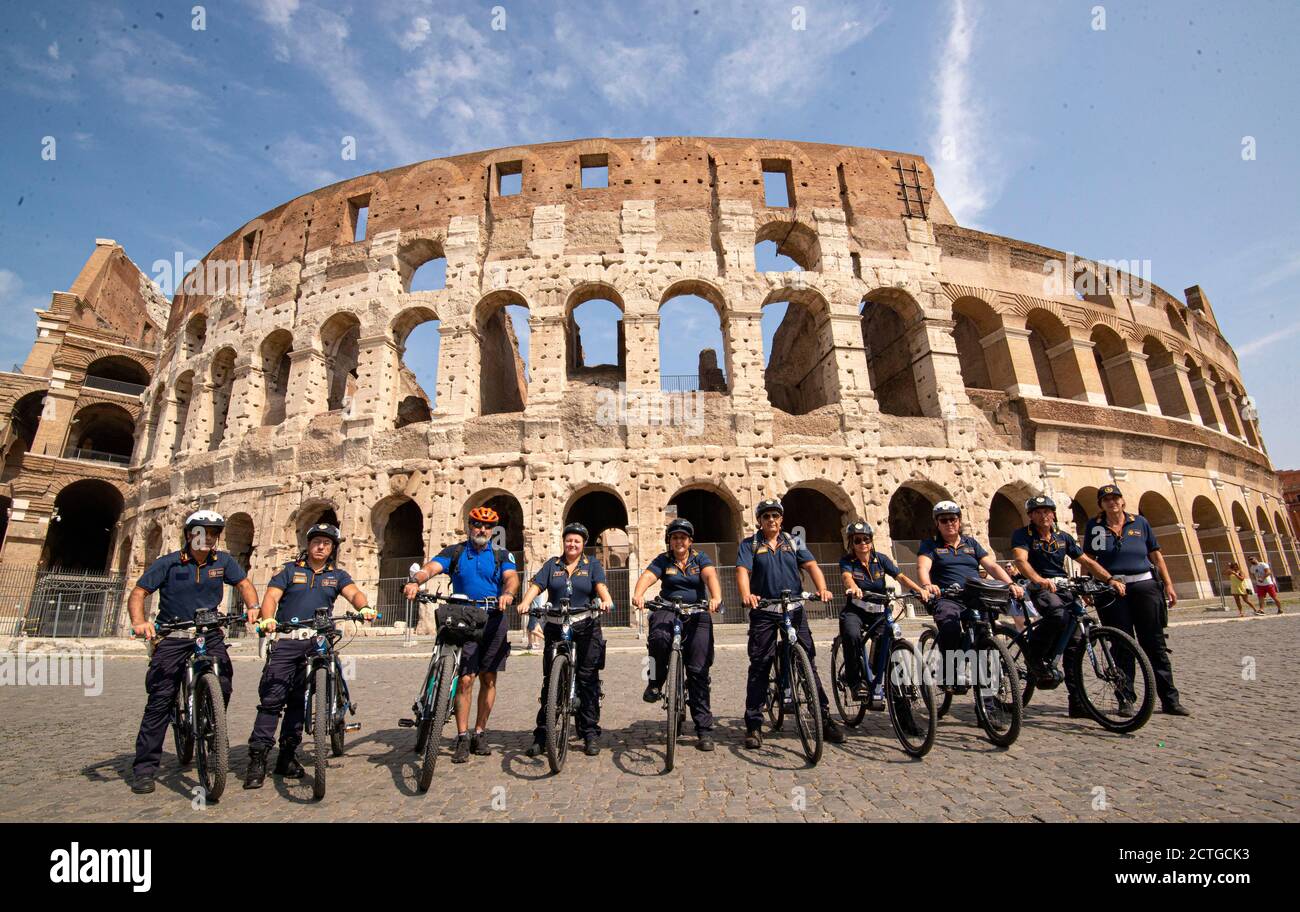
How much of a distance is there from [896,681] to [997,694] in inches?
36.8

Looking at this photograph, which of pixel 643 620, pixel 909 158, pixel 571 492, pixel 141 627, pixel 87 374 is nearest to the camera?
pixel 141 627

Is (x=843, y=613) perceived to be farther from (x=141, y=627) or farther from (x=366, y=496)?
(x=366, y=496)

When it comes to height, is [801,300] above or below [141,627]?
above

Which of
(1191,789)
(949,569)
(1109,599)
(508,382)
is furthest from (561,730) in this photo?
(508,382)

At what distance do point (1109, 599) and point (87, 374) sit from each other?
115ft

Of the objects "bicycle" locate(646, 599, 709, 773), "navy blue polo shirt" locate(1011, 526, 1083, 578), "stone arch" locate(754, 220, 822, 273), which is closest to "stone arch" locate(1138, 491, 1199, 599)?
"stone arch" locate(754, 220, 822, 273)

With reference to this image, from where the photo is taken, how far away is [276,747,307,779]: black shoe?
158 inches

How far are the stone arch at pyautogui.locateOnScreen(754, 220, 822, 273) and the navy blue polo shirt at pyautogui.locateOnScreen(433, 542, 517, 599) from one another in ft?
47.9

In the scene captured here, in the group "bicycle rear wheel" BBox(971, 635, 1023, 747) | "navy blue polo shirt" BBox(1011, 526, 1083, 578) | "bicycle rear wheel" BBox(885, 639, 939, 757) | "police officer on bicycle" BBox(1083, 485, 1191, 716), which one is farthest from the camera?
"navy blue polo shirt" BBox(1011, 526, 1083, 578)

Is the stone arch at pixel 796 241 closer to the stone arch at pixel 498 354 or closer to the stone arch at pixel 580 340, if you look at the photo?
the stone arch at pixel 580 340

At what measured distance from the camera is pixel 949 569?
16.0 feet

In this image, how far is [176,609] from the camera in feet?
13.7

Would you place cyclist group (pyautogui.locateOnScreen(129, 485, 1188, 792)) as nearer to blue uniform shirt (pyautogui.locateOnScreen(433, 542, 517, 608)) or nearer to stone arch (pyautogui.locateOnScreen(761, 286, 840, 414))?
blue uniform shirt (pyautogui.locateOnScreen(433, 542, 517, 608))

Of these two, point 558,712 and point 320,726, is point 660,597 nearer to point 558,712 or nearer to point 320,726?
point 558,712
